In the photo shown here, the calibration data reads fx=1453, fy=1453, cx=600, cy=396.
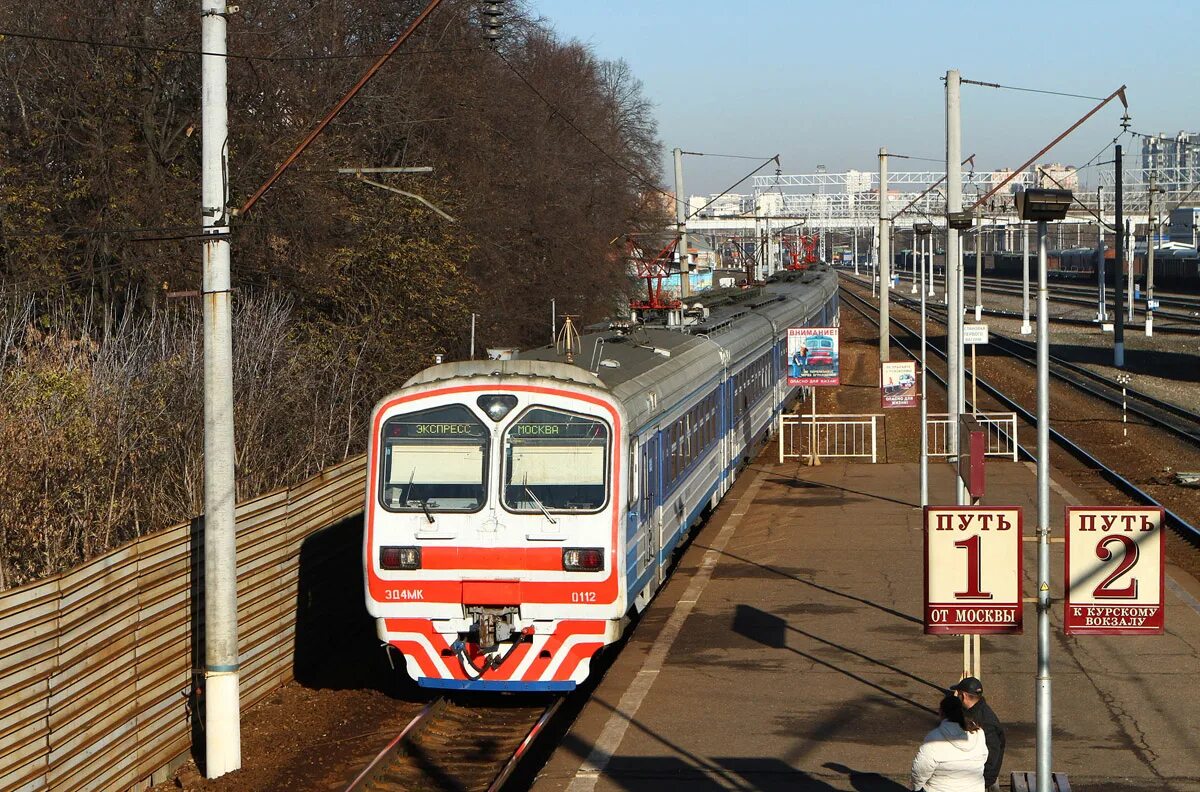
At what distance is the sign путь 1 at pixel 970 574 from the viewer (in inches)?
324

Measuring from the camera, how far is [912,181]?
117 metres

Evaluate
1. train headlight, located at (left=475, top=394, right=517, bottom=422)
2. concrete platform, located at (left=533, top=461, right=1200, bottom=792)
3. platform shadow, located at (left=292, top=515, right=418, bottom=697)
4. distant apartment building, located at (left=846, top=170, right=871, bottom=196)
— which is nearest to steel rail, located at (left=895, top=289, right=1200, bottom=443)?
concrete platform, located at (left=533, top=461, right=1200, bottom=792)

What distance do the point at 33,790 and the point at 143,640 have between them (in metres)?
1.66

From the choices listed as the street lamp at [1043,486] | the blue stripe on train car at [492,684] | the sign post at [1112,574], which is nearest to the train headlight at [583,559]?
the blue stripe on train car at [492,684]

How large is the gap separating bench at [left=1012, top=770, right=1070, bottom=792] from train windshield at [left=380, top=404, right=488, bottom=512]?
15.8 feet

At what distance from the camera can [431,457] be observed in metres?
11.4

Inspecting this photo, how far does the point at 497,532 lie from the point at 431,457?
0.82m

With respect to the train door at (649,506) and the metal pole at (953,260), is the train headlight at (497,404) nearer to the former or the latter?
the train door at (649,506)

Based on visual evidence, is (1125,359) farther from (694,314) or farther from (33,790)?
(33,790)

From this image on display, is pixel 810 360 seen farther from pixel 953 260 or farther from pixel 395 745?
pixel 395 745

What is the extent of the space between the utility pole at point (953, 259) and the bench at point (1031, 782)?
10.7 meters

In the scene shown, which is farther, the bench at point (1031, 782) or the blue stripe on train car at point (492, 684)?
the blue stripe on train car at point (492, 684)

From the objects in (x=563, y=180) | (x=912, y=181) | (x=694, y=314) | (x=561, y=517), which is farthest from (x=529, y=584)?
(x=912, y=181)

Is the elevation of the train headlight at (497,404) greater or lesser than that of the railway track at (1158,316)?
lesser
